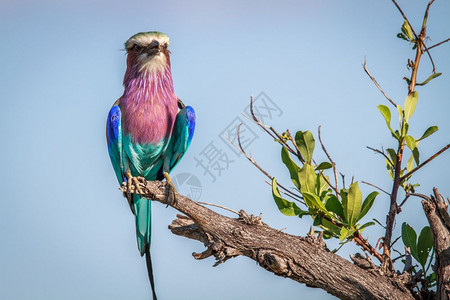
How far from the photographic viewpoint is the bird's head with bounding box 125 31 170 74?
406cm

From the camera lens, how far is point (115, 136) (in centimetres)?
392

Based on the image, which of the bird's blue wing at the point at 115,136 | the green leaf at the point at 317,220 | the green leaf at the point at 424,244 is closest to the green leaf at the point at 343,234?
the green leaf at the point at 317,220

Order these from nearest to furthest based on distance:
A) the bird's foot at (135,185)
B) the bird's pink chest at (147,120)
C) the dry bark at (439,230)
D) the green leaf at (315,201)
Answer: the dry bark at (439,230)
the green leaf at (315,201)
the bird's foot at (135,185)
the bird's pink chest at (147,120)

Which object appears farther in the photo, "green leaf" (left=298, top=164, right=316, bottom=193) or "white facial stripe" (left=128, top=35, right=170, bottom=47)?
"white facial stripe" (left=128, top=35, right=170, bottom=47)

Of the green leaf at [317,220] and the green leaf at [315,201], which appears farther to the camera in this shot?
the green leaf at [317,220]

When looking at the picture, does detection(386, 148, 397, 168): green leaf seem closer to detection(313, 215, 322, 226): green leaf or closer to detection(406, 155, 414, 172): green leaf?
detection(406, 155, 414, 172): green leaf

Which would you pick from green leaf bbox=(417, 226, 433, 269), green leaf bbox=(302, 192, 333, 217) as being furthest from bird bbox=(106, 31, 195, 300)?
green leaf bbox=(417, 226, 433, 269)

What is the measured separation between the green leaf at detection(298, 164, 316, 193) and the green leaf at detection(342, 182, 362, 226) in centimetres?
20

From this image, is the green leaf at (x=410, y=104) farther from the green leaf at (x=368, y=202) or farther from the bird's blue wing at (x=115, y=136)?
the bird's blue wing at (x=115, y=136)

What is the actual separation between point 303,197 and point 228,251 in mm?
527

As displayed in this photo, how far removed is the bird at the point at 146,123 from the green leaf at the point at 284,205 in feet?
4.00

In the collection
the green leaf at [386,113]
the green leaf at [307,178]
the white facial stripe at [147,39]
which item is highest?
the white facial stripe at [147,39]

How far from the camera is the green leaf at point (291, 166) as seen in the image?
2.97 meters

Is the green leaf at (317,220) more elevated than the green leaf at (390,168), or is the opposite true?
the green leaf at (390,168)
